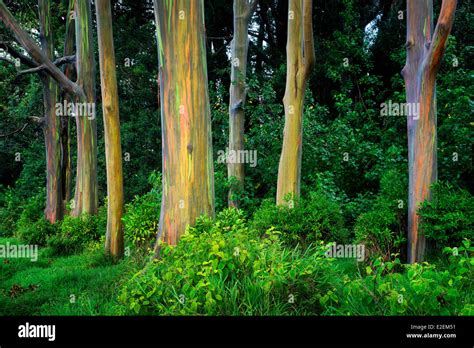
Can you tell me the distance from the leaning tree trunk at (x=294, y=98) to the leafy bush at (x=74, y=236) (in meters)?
4.76

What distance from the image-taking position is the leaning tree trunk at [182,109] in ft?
18.2

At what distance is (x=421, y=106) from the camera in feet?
21.2

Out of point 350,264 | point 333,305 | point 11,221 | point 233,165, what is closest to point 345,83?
point 233,165

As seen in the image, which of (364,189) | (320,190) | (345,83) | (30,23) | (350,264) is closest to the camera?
(350,264)

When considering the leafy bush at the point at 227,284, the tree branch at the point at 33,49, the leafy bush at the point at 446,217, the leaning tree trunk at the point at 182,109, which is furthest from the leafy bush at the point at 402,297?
the tree branch at the point at 33,49

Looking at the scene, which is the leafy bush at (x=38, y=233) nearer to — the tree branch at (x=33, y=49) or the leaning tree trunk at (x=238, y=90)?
the tree branch at (x=33, y=49)

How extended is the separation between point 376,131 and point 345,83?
2.49 meters

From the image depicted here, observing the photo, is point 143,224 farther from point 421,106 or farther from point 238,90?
point 238,90

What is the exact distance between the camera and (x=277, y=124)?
1179 cm

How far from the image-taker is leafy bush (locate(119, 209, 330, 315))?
3580 mm

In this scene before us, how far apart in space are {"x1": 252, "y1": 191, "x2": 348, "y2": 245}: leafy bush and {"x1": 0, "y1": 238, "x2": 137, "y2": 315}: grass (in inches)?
96.6

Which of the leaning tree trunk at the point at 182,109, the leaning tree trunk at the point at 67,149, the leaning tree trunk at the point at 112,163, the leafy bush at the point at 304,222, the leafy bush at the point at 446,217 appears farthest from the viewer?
the leaning tree trunk at the point at 67,149

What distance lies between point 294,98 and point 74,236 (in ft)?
19.9
